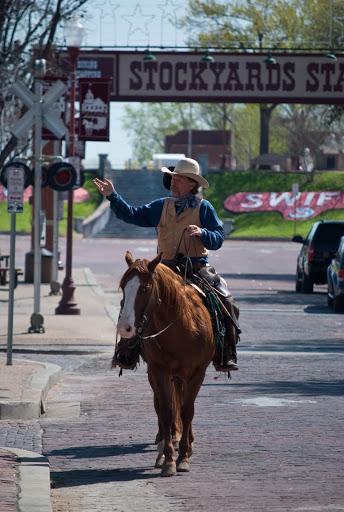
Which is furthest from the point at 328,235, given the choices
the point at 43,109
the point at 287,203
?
the point at 287,203

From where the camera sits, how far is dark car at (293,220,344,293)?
38594 millimetres

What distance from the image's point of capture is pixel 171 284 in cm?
1139

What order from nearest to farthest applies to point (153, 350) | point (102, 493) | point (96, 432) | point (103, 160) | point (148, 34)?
point (102, 493) → point (153, 350) → point (96, 432) → point (148, 34) → point (103, 160)

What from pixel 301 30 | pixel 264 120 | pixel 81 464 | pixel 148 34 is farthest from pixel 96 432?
pixel 264 120

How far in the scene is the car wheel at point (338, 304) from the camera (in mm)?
31406

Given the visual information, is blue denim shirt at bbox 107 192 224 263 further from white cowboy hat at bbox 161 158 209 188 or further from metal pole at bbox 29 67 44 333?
metal pole at bbox 29 67 44 333

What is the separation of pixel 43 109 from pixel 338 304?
431 inches

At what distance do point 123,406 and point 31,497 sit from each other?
581cm

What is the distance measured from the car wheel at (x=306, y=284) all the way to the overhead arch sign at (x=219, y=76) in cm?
815

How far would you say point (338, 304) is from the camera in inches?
1242

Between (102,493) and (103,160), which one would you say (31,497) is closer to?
(102,493)

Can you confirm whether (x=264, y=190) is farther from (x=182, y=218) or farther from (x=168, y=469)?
(x=168, y=469)

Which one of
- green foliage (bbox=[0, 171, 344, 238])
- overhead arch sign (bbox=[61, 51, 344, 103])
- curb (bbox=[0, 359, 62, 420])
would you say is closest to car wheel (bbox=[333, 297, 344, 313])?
overhead arch sign (bbox=[61, 51, 344, 103])

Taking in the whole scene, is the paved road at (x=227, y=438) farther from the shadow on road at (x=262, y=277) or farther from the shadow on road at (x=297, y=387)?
the shadow on road at (x=262, y=277)
